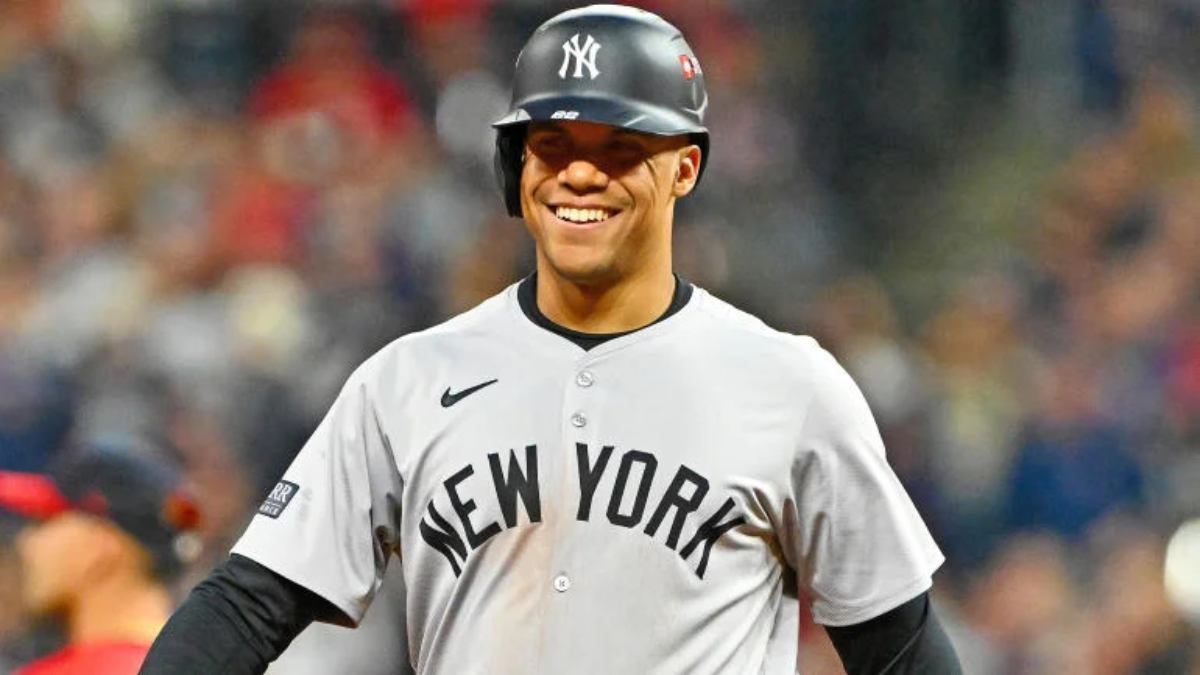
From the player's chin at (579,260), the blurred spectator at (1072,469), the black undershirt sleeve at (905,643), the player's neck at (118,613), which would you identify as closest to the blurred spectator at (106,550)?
the player's neck at (118,613)

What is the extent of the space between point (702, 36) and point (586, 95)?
523 cm

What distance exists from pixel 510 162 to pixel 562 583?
0.60m

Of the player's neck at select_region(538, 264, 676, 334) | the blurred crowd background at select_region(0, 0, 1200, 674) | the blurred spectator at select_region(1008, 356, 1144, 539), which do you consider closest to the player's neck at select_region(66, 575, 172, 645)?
the player's neck at select_region(538, 264, 676, 334)

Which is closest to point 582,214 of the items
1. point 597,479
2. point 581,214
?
point 581,214

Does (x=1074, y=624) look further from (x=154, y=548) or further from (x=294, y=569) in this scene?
(x=294, y=569)

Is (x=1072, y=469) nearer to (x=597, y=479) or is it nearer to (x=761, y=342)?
(x=761, y=342)

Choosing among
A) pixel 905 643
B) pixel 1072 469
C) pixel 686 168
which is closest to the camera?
pixel 905 643

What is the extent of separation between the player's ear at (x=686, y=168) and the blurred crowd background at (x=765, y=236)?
3067 millimetres

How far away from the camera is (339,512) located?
2648 mm

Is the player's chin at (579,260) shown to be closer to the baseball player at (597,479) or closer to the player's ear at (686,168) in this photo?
the baseball player at (597,479)

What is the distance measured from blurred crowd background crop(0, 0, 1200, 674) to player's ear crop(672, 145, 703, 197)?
3.07 meters

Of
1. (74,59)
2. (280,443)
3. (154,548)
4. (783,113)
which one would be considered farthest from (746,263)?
(154,548)

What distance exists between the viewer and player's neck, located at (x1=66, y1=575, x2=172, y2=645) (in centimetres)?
349

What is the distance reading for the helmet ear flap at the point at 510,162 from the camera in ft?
8.95
